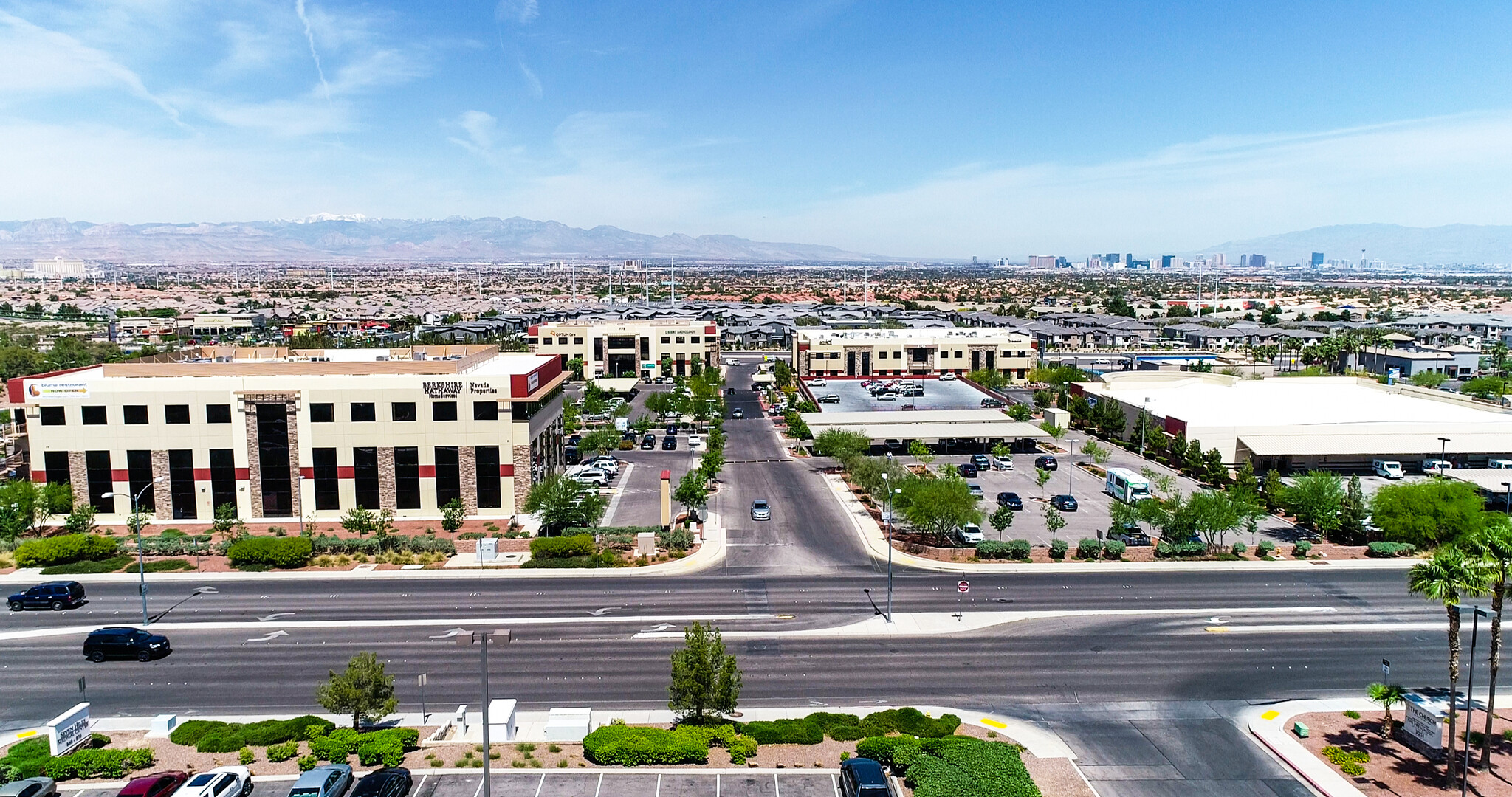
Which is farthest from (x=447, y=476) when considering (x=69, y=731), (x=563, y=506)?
(x=69, y=731)

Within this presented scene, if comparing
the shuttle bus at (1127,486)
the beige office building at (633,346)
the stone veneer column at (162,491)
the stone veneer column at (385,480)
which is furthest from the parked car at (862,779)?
the beige office building at (633,346)

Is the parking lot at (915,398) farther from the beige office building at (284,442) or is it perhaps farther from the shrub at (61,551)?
the shrub at (61,551)

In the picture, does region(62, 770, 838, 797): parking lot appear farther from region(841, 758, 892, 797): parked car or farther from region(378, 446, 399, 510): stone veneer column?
region(378, 446, 399, 510): stone veneer column

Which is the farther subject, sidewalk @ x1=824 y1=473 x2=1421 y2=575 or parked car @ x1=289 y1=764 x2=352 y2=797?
sidewalk @ x1=824 y1=473 x2=1421 y2=575

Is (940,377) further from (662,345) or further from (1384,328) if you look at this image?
(1384,328)

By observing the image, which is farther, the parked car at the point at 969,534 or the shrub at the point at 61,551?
the parked car at the point at 969,534

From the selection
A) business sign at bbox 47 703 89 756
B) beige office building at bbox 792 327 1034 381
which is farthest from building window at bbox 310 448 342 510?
beige office building at bbox 792 327 1034 381
